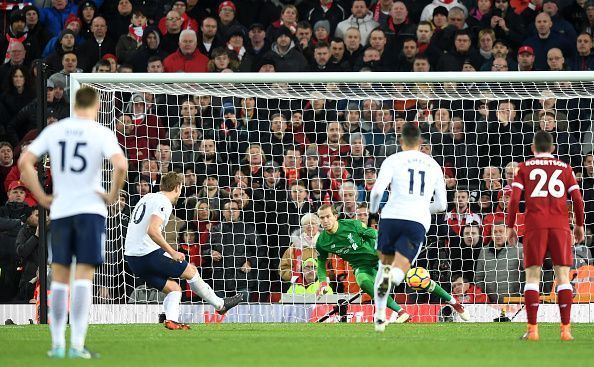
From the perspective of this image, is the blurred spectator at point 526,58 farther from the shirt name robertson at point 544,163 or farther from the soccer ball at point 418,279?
the shirt name robertson at point 544,163

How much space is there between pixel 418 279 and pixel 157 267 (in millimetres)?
3472

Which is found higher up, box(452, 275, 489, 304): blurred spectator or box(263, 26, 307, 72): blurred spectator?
box(263, 26, 307, 72): blurred spectator

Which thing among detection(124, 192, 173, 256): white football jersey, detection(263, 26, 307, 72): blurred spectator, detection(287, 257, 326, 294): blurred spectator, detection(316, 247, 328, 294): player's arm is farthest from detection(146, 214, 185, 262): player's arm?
detection(263, 26, 307, 72): blurred spectator

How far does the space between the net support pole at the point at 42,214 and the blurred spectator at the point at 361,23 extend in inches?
219

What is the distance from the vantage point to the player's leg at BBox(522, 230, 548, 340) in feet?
38.1

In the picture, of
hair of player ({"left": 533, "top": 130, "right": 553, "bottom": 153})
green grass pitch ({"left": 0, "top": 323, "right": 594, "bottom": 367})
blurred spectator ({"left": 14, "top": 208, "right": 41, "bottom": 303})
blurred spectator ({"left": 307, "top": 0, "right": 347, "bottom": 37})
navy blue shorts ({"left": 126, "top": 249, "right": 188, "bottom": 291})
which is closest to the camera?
green grass pitch ({"left": 0, "top": 323, "right": 594, "bottom": 367})

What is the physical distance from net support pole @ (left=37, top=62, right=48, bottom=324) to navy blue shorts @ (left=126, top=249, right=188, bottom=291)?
200 centimetres

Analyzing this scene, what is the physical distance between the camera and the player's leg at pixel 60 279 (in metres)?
9.08

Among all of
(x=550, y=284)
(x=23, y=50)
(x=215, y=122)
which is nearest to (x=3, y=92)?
(x=23, y=50)

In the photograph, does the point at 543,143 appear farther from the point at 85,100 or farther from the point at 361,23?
the point at 361,23

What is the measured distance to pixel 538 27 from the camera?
1862 centimetres

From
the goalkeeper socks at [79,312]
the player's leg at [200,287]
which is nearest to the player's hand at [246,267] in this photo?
the player's leg at [200,287]

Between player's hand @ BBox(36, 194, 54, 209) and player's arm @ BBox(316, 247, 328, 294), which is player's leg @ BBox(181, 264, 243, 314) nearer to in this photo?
player's arm @ BBox(316, 247, 328, 294)

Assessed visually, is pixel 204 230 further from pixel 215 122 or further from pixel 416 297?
pixel 416 297
